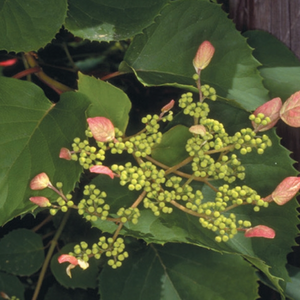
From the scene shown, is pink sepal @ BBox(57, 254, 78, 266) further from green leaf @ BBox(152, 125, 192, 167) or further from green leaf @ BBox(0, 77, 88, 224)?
green leaf @ BBox(152, 125, 192, 167)

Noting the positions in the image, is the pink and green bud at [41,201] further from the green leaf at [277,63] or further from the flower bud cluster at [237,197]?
the green leaf at [277,63]

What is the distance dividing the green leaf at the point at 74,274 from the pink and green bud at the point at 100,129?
1.37ft

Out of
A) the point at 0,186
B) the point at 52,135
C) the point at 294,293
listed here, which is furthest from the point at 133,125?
the point at 294,293

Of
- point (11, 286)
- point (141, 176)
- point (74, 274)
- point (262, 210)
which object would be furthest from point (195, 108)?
point (11, 286)

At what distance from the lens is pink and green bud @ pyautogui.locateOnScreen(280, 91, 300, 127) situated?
0.88 m

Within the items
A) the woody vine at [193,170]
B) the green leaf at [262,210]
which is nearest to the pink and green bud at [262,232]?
the woody vine at [193,170]

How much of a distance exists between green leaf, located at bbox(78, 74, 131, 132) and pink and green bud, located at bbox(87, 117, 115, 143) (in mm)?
88

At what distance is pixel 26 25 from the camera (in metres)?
0.98

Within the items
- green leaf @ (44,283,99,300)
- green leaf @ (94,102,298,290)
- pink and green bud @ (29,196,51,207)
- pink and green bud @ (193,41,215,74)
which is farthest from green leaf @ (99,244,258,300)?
pink and green bud @ (193,41,215,74)

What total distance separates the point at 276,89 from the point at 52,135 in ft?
1.57

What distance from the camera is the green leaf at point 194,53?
1.02m

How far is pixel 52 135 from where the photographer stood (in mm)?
979

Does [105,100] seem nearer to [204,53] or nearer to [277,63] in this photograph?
[204,53]

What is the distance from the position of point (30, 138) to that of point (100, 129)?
20 cm
